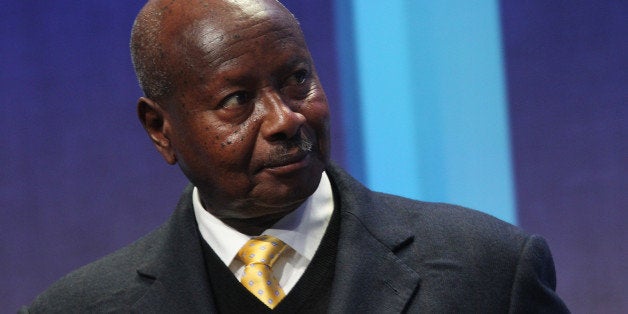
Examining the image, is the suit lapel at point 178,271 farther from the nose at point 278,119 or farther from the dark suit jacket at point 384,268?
the nose at point 278,119

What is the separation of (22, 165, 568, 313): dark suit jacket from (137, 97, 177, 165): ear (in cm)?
12

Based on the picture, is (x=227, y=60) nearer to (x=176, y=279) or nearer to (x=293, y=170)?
(x=293, y=170)

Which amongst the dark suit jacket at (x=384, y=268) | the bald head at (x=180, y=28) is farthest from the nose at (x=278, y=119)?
the dark suit jacket at (x=384, y=268)

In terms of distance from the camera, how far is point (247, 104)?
1.48 metres

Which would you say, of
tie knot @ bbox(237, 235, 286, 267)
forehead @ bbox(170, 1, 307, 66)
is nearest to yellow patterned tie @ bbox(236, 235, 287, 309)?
tie knot @ bbox(237, 235, 286, 267)

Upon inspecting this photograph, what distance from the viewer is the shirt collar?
1.59 m

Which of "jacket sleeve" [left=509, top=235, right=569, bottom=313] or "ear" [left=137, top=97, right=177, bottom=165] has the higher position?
"ear" [left=137, top=97, right=177, bottom=165]

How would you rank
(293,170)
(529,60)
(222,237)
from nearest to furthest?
(293,170) → (222,237) → (529,60)

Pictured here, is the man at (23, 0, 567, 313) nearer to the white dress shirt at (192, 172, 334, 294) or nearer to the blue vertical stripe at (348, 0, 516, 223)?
the white dress shirt at (192, 172, 334, 294)

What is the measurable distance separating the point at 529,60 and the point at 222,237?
2.45 feet

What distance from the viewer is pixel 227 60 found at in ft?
4.85

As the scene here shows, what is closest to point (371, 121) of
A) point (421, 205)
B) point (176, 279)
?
point (421, 205)

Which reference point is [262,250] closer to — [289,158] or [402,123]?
[289,158]

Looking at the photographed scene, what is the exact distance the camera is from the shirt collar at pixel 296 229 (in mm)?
1591
